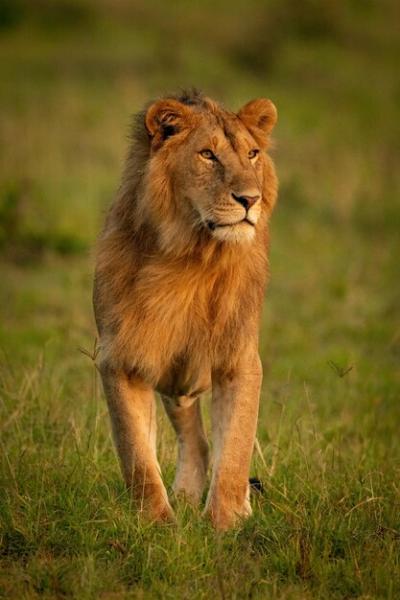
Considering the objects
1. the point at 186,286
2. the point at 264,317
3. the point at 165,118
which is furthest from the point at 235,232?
the point at 264,317

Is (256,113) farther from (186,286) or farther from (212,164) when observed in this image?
(186,286)

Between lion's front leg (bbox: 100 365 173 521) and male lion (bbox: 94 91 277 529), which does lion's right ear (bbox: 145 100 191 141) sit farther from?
lion's front leg (bbox: 100 365 173 521)

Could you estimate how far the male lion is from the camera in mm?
4543

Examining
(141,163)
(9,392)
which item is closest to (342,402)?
(9,392)

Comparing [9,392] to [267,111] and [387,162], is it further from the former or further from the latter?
[387,162]

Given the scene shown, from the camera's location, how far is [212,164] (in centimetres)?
455

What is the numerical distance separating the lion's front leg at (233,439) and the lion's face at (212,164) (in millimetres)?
622

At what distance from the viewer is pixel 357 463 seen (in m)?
5.23

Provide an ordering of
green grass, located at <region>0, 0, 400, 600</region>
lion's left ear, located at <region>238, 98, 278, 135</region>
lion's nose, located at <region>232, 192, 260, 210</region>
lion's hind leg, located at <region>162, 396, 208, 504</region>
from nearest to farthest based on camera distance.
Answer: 1. green grass, located at <region>0, 0, 400, 600</region>
2. lion's nose, located at <region>232, 192, 260, 210</region>
3. lion's left ear, located at <region>238, 98, 278, 135</region>
4. lion's hind leg, located at <region>162, 396, 208, 504</region>

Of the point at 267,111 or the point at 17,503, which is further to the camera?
the point at 267,111

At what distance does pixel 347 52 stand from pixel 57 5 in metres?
5.84

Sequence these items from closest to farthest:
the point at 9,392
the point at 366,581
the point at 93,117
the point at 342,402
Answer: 1. the point at 366,581
2. the point at 9,392
3. the point at 342,402
4. the point at 93,117

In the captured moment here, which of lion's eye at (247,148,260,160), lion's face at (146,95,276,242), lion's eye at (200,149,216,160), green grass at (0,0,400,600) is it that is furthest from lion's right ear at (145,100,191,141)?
green grass at (0,0,400,600)

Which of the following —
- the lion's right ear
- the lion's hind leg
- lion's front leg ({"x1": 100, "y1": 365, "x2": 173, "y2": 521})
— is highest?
the lion's right ear
